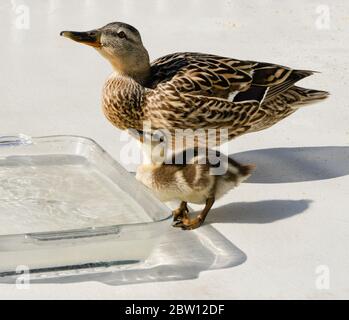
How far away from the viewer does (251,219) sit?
10.8 feet

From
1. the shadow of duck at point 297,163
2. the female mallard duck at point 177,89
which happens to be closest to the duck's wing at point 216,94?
the female mallard duck at point 177,89

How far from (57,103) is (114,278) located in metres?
1.69

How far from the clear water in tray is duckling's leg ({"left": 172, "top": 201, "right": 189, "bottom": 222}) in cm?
19

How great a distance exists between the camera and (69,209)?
10.4ft

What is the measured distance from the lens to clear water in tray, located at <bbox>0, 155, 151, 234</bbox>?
3051 millimetres

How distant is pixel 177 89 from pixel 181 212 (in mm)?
494

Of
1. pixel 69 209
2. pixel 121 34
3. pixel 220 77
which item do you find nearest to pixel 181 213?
pixel 69 209

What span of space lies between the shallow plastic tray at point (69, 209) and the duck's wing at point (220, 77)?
14.7 inches

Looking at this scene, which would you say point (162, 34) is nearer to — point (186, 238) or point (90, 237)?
point (186, 238)

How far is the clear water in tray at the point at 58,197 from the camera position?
3.05 meters

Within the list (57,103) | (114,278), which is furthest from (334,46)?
(114,278)

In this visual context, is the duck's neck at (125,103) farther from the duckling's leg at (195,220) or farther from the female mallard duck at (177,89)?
the duckling's leg at (195,220)

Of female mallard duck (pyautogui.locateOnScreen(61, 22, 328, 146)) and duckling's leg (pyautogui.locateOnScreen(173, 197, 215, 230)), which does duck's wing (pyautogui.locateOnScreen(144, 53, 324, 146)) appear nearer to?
female mallard duck (pyautogui.locateOnScreen(61, 22, 328, 146))

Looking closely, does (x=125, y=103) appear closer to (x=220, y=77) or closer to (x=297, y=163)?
(x=220, y=77)
